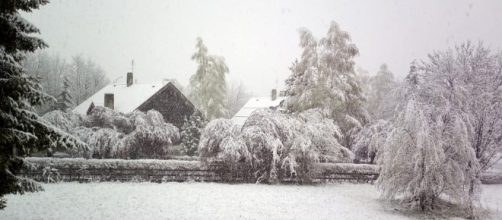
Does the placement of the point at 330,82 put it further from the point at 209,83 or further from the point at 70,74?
the point at 70,74

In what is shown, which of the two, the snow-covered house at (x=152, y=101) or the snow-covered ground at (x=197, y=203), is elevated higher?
the snow-covered house at (x=152, y=101)

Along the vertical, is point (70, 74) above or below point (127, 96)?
above

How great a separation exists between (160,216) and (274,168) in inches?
348

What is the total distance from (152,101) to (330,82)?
53.2ft

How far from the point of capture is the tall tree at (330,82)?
28.1m

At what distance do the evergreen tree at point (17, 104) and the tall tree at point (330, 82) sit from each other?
21.8 metres

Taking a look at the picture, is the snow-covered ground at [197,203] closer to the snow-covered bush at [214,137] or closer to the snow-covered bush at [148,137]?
the snow-covered bush at [214,137]

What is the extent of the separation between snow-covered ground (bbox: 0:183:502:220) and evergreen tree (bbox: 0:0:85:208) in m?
4.69

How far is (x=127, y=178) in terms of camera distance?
19.2m

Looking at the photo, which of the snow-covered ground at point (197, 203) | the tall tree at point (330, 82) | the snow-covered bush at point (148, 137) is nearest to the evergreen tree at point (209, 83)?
the tall tree at point (330, 82)

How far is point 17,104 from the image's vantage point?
7.14 m

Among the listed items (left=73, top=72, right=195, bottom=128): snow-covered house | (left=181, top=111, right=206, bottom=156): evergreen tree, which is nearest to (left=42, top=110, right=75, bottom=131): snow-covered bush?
(left=73, top=72, right=195, bottom=128): snow-covered house

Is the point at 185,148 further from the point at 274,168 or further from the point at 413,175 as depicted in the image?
the point at 413,175

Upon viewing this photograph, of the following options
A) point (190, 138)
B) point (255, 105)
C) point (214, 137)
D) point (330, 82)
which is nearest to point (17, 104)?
point (214, 137)
